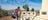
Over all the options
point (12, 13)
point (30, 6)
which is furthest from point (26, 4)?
point (12, 13)

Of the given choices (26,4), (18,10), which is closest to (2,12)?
(18,10)

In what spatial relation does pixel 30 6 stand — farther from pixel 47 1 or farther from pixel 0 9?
pixel 0 9

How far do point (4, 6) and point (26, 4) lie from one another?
0.84ft

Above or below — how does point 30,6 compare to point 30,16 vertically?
above

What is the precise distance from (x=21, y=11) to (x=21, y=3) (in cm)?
9

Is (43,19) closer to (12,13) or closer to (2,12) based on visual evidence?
(12,13)

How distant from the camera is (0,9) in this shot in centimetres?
110

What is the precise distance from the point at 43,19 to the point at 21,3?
1.05ft

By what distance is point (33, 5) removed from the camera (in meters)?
1.14

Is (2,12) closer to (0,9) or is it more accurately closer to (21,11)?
(0,9)

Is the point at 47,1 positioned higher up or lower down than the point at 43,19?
higher up

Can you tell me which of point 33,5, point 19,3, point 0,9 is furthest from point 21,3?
point 0,9

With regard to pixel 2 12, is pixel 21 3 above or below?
above

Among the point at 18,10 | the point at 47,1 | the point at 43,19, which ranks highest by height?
the point at 47,1
